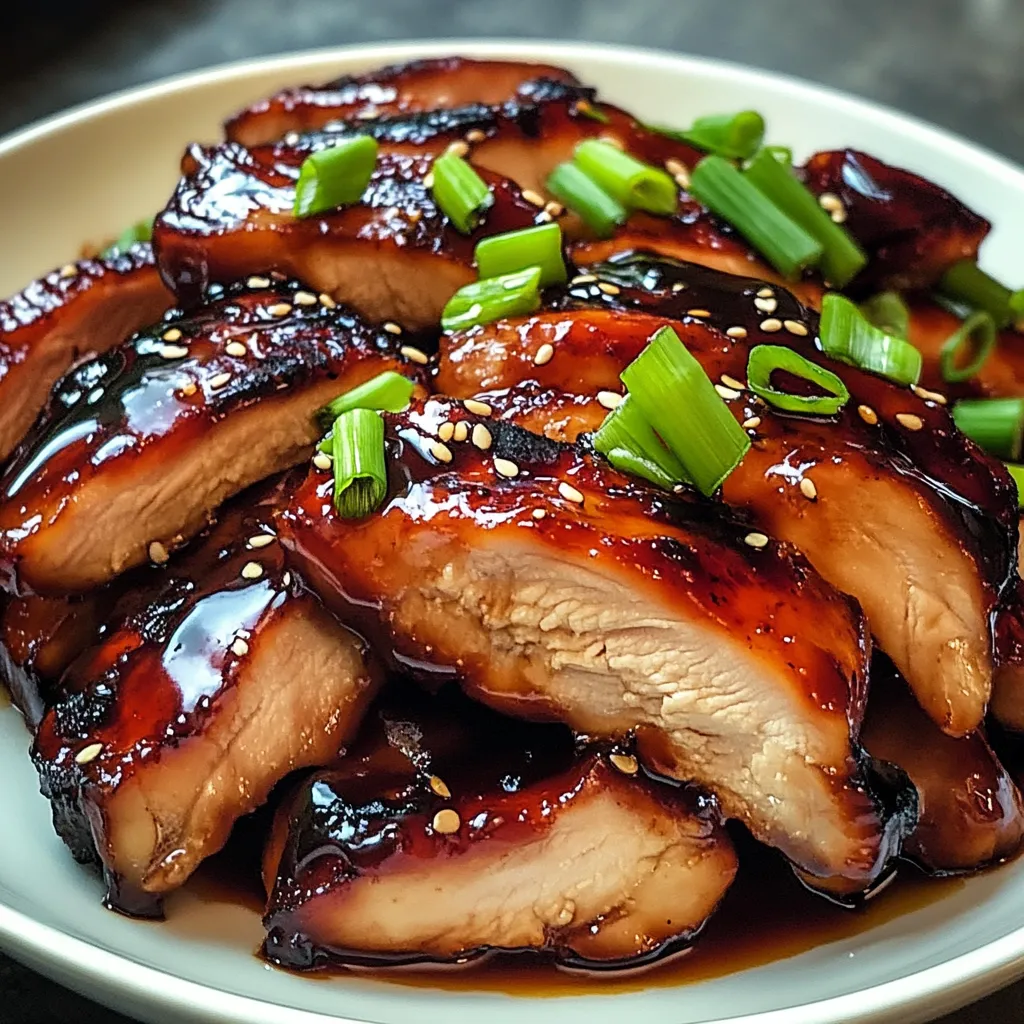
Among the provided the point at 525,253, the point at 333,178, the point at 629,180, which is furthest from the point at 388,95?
the point at 525,253

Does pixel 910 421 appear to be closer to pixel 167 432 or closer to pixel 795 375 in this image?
pixel 795 375

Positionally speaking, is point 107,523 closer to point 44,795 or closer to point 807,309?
point 44,795

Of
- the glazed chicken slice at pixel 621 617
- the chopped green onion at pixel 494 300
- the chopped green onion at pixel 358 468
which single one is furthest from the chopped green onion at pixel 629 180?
the chopped green onion at pixel 358 468

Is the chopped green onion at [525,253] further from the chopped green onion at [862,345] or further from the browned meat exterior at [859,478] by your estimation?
the chopped green onion at [862,345]

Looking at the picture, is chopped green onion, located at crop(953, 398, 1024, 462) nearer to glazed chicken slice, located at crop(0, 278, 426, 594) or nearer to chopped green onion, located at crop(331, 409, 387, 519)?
glazed chicken slice, located at crop(0, 278, 426, 594)

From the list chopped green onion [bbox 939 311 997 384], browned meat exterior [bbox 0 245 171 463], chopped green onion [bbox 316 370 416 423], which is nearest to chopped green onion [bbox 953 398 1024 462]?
chopped green onion [bbox 939 311 997 384]

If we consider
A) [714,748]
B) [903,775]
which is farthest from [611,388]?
[903,775]
